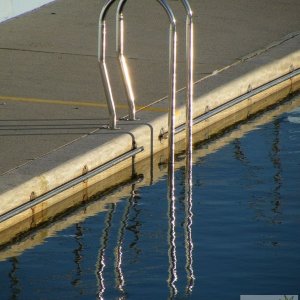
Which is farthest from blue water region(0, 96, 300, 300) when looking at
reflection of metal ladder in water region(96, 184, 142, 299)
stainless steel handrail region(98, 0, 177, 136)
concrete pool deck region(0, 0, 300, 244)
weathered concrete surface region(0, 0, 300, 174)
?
weathered concrete surface region(0, 0, 300, 174)

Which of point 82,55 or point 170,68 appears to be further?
point 82,55

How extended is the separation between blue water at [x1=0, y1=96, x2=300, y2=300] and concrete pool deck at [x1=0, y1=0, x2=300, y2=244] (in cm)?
43

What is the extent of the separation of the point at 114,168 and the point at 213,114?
1.50 metres

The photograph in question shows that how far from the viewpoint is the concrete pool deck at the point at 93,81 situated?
9.88 metres

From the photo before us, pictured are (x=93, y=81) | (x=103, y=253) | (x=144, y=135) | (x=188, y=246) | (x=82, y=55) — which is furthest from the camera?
(x=82, y=55)

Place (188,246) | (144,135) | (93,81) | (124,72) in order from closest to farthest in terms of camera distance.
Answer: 1. (188,246)
2. (144,135)
3. (124,72)
4. (93,81)

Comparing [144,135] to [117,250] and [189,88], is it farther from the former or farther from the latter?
[117,250]

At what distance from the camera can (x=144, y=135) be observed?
418 inches

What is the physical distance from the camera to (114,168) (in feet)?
33.6

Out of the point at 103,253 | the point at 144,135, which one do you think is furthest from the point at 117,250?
the point at 144,135

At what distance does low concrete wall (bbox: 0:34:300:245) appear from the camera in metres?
9.31

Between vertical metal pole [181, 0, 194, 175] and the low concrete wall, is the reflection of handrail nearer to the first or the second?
the low concrete wall

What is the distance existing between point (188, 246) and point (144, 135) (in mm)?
1982

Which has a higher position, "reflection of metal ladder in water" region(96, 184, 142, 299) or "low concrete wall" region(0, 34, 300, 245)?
"low concrete wall" region(0, 34, 300, 245)
